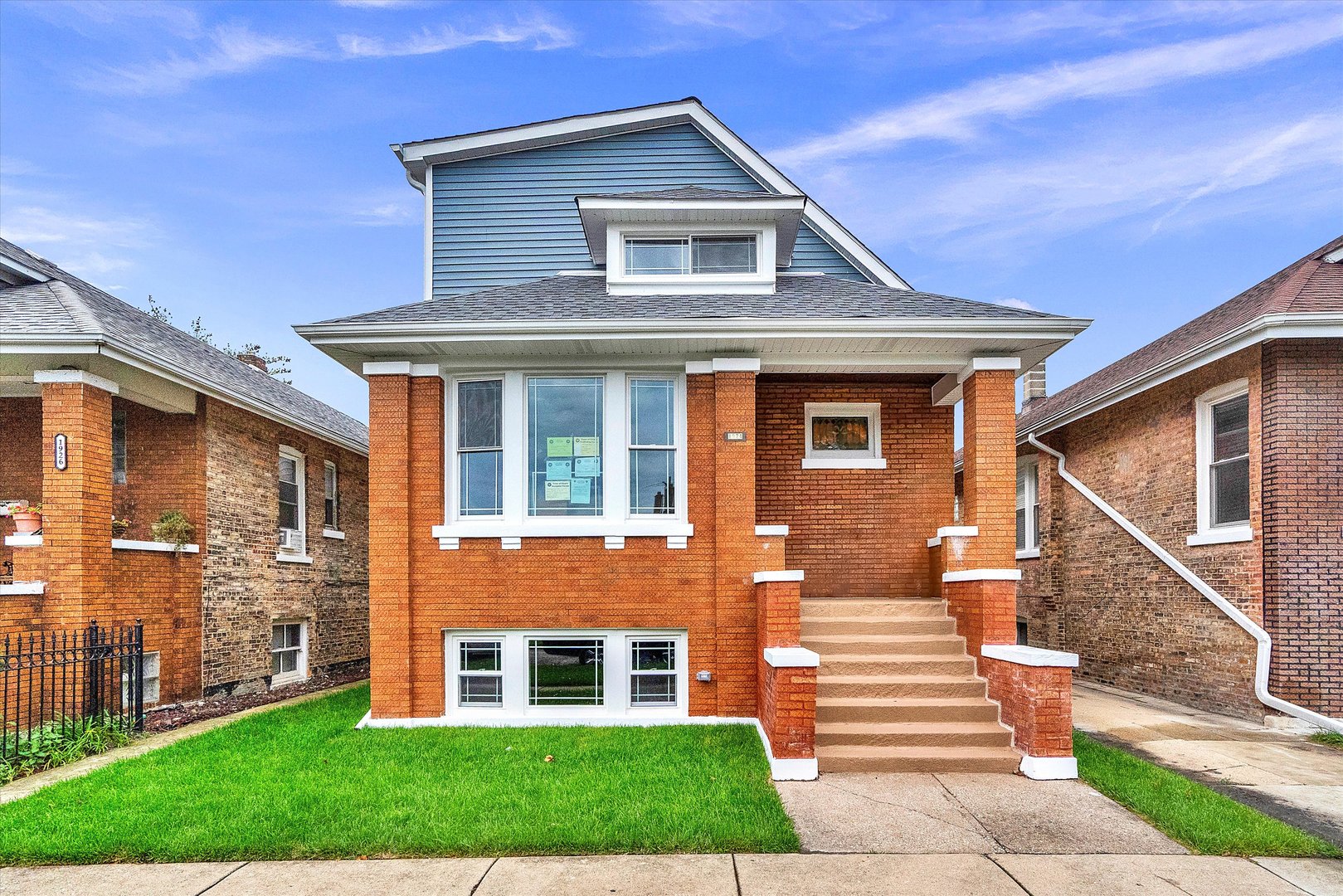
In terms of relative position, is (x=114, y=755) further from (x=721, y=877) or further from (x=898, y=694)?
(x=898, y=694)

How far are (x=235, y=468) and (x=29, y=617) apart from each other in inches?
136

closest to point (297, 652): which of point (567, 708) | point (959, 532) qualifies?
point (567, 708)

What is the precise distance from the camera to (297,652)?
13.4 m

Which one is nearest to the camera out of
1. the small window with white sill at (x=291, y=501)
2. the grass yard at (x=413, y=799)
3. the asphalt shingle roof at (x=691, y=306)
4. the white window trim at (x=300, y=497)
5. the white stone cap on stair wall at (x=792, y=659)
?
the grass yard at (x=413, y=799)

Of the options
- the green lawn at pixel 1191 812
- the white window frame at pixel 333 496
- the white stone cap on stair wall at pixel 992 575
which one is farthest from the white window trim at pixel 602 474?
the white window frame at pixel 333 496

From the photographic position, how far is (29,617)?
8.55m

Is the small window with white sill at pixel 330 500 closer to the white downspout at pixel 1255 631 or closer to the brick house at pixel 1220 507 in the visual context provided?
the brick house at pixel 1220 507

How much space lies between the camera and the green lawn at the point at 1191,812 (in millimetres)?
5277

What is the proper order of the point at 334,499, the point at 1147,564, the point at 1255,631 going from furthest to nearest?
the point at 334,499
the point at 1147,564
the point at 1255,631

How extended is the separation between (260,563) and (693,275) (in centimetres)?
788

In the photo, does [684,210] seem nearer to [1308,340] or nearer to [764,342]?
[764,342]

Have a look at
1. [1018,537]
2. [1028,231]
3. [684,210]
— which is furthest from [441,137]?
[1028,231]

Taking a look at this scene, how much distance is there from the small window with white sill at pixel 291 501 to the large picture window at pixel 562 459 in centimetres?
629

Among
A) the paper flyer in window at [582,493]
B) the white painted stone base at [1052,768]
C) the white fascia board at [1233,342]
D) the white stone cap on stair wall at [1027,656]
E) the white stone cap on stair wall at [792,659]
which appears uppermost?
the white fascia board at [1233,342]
